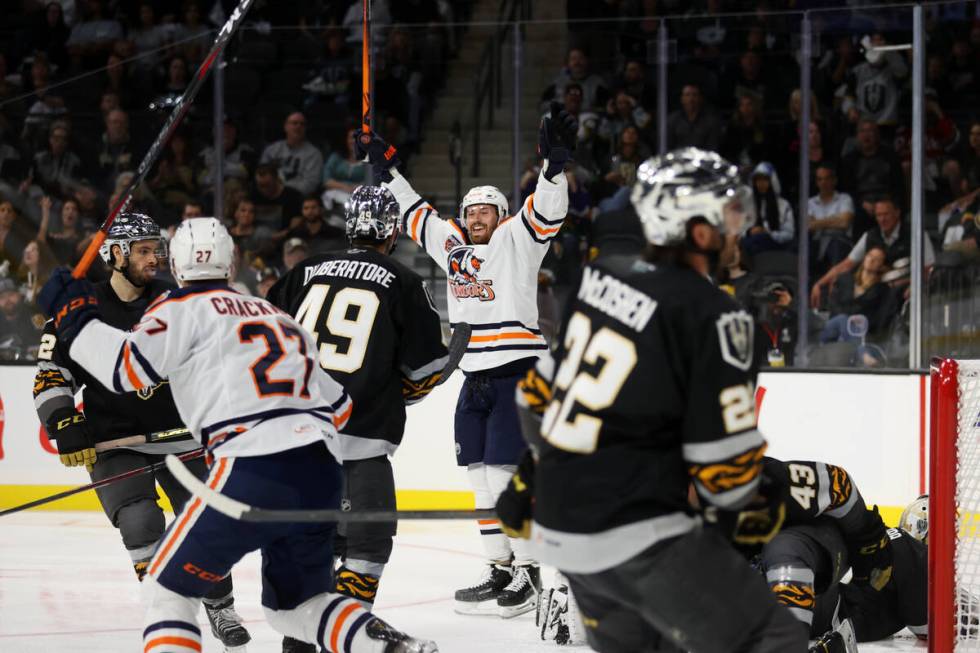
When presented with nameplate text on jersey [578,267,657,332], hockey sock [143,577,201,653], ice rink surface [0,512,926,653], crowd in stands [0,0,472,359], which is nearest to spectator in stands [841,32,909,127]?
crowd in stands [0,0,472,359]

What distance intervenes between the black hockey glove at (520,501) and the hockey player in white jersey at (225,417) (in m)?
0.50

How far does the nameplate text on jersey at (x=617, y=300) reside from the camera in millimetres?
Result: 2270

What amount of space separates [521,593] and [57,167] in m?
3.80

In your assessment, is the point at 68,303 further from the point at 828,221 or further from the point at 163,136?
the point at 828,221

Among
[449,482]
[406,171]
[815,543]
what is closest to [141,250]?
[815,543]

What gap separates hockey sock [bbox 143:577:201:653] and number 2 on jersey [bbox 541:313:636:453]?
0.92 m

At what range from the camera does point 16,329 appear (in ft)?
22.3

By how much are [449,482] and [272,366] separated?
12.3ft

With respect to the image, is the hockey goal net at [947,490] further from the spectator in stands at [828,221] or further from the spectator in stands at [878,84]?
the spectator in stands at [878,84]

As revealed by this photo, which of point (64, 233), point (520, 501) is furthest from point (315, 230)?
point (520, 501)

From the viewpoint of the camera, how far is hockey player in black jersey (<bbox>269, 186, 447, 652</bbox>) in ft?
11.7

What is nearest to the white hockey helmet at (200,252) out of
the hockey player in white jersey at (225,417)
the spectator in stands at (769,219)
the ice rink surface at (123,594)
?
the hockey player in white jersey at (225,417)

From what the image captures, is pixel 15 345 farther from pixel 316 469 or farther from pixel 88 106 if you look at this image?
pixel 316 469

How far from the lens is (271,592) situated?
3051 mm
